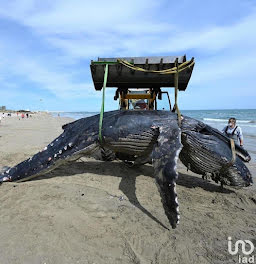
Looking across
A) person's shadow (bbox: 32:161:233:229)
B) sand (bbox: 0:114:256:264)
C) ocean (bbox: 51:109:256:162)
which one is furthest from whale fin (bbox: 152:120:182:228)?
ocean (bbox: 51:109:256:162)

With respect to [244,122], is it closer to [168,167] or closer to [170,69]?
[170,69]

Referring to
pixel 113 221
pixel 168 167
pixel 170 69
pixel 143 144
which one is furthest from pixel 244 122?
pixel 113 221

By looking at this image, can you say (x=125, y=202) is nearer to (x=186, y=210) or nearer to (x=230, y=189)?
(x=186, y=210)

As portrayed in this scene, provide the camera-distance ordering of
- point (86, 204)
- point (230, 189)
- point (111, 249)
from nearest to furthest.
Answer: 1. point (111, 249)
2. point (86, 204)
3. point (230, 189)

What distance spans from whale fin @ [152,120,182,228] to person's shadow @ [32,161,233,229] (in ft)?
4.02

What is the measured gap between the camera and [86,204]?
14.8ft

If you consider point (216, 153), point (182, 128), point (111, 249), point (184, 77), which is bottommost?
point (111, 249)

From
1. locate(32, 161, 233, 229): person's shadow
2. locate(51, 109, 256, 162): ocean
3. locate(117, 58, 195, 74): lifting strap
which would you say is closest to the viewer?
locate(117, 58, 195, 74): lifting strap

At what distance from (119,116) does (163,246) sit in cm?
288

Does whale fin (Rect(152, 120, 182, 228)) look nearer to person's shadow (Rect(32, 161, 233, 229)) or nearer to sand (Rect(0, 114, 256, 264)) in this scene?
sand (Rect(0, 114, 256, 264))

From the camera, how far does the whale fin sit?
3867mm

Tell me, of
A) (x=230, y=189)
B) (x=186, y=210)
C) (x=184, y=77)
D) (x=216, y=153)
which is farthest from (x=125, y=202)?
(x=184, y=77)

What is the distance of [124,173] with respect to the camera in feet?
21.3

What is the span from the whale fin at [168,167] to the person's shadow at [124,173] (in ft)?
4.02
